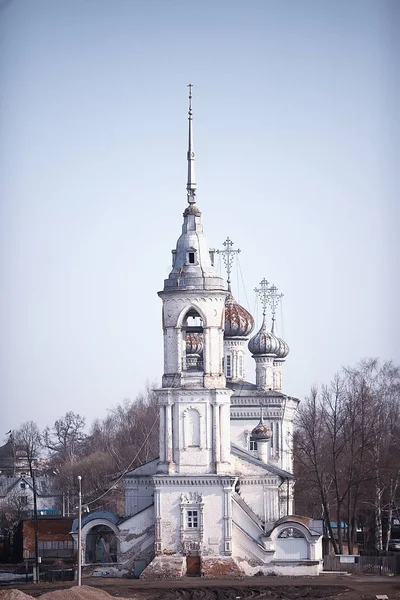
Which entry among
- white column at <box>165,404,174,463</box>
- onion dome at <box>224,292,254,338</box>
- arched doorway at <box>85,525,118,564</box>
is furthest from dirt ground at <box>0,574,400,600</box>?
onion dome at <box>224,292,254,338</box>

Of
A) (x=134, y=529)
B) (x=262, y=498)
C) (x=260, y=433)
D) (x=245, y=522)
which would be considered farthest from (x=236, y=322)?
(x=134, y=529)

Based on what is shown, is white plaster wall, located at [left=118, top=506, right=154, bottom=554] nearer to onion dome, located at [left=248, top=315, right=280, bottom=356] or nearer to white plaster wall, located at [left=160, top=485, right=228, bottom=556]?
white plaster wall, located at [left=160, top=485, right=228, bottom=556]

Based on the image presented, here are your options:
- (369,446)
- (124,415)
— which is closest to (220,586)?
(369,446)

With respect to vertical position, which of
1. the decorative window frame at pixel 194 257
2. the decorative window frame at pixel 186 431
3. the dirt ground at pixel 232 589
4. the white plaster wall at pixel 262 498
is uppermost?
the decorative window frame at pixel 194 257

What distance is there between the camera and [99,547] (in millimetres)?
64312

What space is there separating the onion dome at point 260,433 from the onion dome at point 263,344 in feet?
22.0

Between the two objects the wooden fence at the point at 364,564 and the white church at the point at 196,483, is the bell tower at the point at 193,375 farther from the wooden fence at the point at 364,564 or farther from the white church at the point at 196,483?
the wooden fence at the point at 364,564

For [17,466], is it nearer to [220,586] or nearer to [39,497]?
[39,497]

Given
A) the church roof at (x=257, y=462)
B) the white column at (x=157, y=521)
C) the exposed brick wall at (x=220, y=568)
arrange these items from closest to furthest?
the exposed brick wall at (x=220, y=568)
the white column at (x=157, y=521)
the church roof at (x=257, y=462)

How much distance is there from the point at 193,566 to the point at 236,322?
19012 millimetres

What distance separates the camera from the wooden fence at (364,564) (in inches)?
2388

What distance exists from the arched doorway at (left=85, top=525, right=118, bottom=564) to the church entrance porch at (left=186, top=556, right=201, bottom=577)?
357 centimetres

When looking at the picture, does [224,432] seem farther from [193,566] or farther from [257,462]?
[257,462]

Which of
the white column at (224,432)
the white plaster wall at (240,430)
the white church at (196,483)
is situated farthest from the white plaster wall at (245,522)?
the white plaster wall at (240,430)
